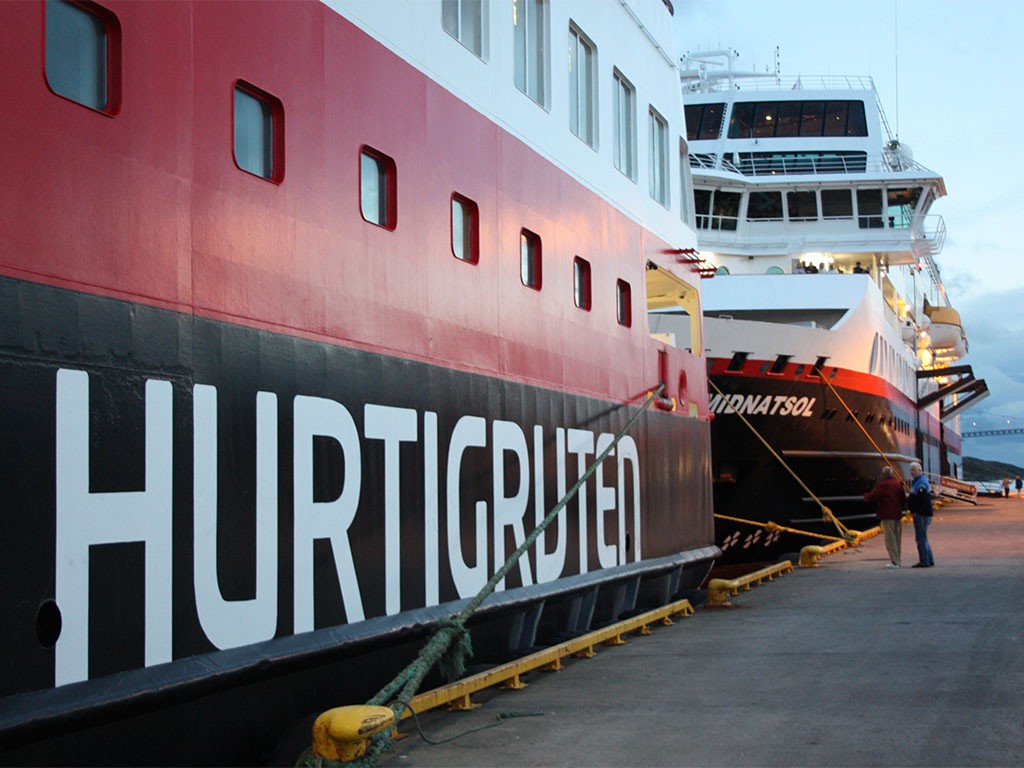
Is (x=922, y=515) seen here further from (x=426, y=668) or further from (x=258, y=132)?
(x=258, y=132)

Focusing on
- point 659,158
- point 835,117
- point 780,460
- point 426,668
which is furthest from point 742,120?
point 426,668

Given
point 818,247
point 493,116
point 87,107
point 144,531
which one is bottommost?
point 144,531

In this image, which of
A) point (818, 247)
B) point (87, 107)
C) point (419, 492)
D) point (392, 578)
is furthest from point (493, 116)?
point (818, 247)

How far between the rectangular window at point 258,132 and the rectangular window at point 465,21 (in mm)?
2175

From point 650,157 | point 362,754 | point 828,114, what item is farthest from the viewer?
point 828,114

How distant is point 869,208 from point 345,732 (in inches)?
967

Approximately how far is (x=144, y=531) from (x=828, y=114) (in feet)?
94.0

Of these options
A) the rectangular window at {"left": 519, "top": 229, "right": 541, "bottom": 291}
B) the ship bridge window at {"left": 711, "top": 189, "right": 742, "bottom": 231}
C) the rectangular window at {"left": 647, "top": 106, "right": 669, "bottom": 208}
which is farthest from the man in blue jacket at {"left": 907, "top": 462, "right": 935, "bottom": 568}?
the ship bridge window at {"left": 711, "top": 189, "right": 742, "bottom": 231}

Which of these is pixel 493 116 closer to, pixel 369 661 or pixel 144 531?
pixel 369 661

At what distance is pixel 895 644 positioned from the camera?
8570mm

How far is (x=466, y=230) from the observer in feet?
25.6

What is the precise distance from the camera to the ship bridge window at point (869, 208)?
26.9 m

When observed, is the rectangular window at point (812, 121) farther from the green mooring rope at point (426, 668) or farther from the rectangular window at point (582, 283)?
the green mooring rope at point (426, 668)

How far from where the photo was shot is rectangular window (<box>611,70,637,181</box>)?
11055 mm
